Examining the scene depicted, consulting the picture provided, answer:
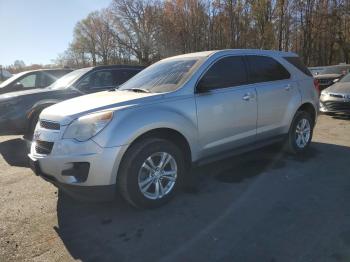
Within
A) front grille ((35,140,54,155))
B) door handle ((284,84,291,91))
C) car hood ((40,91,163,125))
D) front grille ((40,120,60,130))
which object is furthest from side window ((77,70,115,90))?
door handle ((284,84,291,91))

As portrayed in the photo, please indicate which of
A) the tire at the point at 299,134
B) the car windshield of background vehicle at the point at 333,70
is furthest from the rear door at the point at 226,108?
the car windshield of background vehicle at the point at 333,70

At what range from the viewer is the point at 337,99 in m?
9.62

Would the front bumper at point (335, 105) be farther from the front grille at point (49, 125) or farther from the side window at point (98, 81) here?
the front grille at point (49, 125)

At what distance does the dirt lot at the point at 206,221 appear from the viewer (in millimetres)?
3100

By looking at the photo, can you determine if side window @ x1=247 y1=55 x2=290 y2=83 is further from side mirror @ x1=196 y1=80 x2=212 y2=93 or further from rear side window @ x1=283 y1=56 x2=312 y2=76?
side mirror @ x1=196 y1=80 x2=212 y2=93

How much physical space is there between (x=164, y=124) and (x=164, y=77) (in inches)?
39.7

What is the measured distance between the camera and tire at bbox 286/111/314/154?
583 centimetres

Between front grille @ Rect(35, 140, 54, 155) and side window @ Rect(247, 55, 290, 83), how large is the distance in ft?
9.52

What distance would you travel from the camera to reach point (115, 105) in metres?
3.80

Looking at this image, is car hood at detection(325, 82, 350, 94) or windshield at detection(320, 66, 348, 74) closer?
car hood at detection(325, 82, 350, 94)

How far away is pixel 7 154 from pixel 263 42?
33.2 meters

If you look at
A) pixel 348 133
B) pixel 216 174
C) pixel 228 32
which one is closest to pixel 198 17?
pixel 228 32

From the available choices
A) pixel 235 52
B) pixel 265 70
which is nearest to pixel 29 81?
pixel 235 52

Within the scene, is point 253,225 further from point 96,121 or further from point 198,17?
point 198,17
